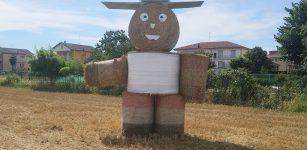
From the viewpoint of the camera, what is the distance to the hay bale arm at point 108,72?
8875 millimetres

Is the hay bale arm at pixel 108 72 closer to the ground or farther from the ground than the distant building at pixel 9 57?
closer to the ground

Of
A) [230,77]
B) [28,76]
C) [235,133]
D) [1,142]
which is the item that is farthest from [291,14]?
[1,142]

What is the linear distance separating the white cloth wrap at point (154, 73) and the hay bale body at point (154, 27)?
21cm

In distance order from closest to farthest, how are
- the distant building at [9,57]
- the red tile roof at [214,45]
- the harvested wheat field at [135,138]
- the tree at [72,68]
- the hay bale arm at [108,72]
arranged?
1. the harvested wheat field at [135,138]
2. the hay bale arm at [108,72]
3. the tree at [72,68]
4. the red tile roof at [214,45]
5. the distant building at [9,57]

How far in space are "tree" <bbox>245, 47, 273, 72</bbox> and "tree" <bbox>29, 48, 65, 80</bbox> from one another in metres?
23.4

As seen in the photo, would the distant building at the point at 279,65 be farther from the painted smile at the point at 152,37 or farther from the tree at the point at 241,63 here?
the painted smile at the point at 152,37

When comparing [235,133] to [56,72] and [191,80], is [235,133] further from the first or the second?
[56,72]

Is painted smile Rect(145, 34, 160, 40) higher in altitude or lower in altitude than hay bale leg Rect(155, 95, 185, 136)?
higher

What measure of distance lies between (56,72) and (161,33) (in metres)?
25.9

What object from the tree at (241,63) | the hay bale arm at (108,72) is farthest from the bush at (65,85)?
the tree at (241,63)

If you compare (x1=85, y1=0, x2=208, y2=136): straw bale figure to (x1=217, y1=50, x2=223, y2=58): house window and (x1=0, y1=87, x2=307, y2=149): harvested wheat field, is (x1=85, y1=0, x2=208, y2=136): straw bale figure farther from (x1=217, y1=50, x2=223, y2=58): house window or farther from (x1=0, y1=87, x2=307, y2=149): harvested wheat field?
(x1=217, y1=50, x2=223, y2=58): house window

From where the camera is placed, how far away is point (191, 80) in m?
8.66

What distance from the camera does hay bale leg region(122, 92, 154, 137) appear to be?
867 centimetres

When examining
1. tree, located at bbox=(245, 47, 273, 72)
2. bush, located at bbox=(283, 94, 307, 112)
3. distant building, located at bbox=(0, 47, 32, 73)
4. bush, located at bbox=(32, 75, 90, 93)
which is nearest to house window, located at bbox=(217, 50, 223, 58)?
tree, located at bbox=(245, 47, 273, 72)
